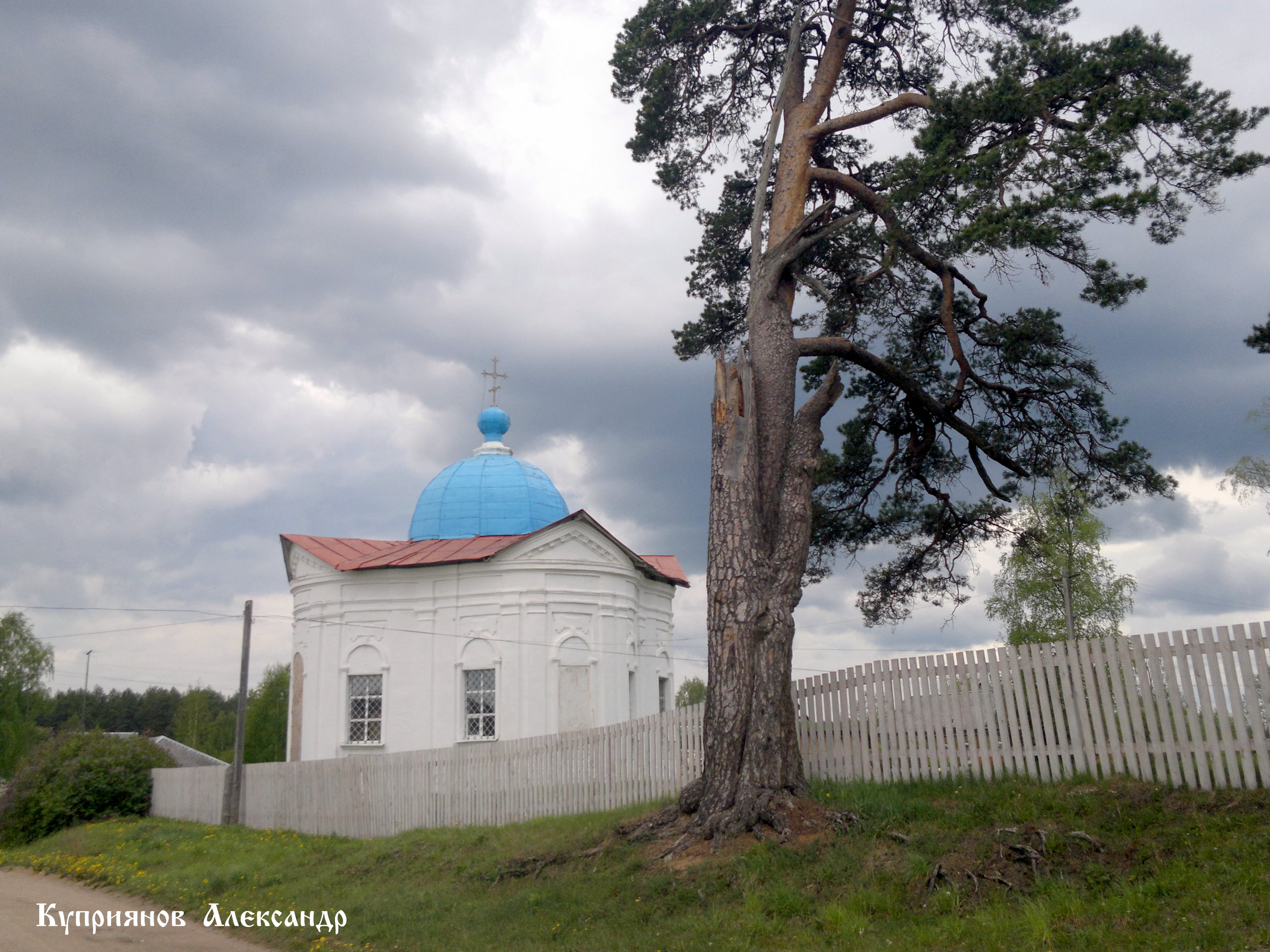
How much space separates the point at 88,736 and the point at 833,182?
21716mm

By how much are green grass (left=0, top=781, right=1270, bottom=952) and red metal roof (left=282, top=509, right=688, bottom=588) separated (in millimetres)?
11099

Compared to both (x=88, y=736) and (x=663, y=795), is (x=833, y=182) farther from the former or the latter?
(x=88, y=736)

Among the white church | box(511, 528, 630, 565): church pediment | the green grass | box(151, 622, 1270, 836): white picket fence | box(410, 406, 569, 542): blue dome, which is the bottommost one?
the green grass

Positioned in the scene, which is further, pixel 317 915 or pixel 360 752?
A: pixel 360 752

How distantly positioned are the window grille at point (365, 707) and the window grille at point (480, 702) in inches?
84.3

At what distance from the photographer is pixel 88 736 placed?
23.3 metres

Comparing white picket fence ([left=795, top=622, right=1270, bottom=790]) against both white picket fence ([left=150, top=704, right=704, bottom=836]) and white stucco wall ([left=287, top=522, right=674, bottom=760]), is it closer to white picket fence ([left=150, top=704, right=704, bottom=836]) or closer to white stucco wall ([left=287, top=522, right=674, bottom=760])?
white picket fence ([left=150, top=704, right=704, bottom=836])

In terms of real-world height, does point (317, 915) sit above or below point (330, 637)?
below

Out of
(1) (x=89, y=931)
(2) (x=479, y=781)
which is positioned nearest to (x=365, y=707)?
(2) (x=479, y=781)

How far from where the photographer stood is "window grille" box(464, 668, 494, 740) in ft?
72.7

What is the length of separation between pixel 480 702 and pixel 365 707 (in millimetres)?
2952

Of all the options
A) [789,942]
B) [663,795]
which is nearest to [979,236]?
[789,942]

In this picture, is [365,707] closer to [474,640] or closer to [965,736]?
[474,640]

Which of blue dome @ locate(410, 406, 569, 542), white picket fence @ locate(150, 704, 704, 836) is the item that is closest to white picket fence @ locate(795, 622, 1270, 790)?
white picket fence @ locate(150, 704, 704, 836)
